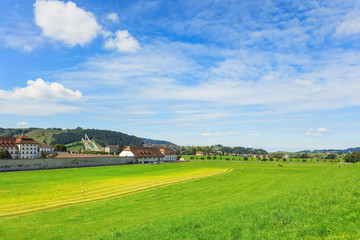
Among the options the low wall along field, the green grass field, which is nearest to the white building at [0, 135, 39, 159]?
the low wall along field

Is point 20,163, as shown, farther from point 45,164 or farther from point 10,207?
point 10,207

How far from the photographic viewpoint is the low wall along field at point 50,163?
57.8 meters

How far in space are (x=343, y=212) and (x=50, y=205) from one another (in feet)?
86.8

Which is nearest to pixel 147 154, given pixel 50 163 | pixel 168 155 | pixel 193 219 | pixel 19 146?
pixel 168 155

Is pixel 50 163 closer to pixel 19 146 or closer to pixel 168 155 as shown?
pixel 19 146

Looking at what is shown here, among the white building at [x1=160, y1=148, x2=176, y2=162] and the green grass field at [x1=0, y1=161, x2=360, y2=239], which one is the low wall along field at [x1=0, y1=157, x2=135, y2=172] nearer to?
the green grass field at [x1=0, y1=161, x2=360, y2=239]

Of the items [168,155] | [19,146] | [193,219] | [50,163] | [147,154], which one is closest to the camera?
[193,219]

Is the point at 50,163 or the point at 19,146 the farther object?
the point at 19,146

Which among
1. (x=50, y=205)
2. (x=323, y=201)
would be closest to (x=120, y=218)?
(x=50, y=205)

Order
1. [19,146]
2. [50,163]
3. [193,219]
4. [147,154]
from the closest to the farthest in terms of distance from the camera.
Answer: [193,219], [50,163], [147,154], [19,146]

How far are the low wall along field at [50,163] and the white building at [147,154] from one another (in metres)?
22.6

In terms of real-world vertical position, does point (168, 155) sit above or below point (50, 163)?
below

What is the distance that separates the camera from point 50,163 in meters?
66.6

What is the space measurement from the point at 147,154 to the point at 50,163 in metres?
63.2
